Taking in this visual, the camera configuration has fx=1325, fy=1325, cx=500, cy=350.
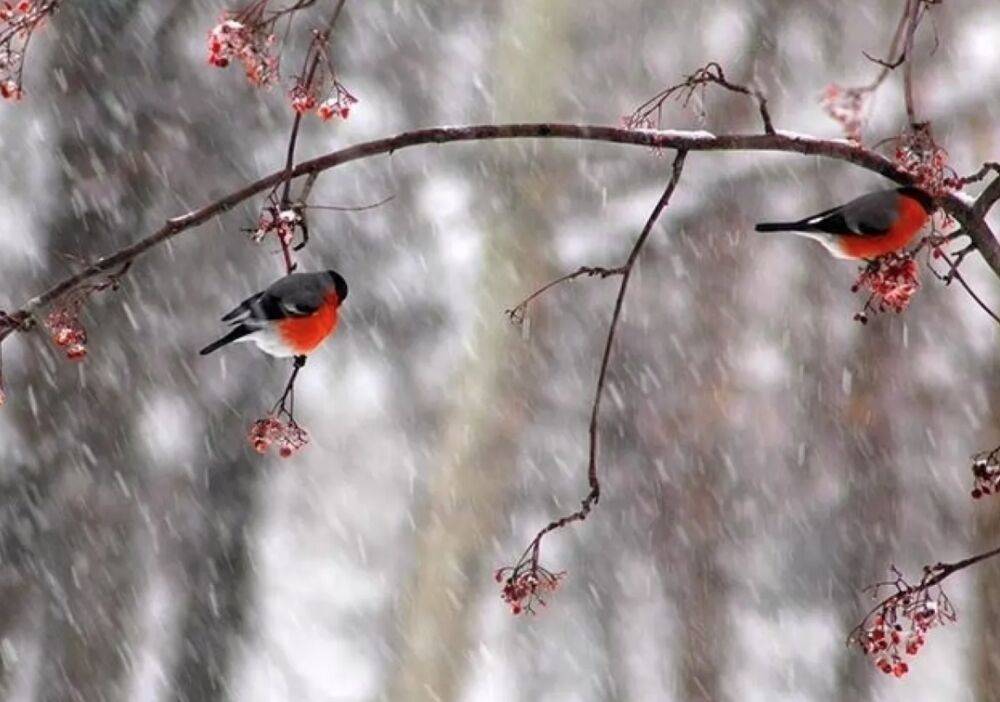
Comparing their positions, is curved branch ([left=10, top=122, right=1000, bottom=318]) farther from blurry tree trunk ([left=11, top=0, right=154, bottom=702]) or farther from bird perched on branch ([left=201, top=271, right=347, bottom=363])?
blurry tree trunk ([left=11, top=0, right=154, bottom=702])

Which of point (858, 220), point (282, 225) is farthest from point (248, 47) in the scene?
point (858, 220)

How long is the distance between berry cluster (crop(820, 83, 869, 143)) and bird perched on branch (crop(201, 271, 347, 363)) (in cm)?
76

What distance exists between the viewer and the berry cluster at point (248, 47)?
1115 mm

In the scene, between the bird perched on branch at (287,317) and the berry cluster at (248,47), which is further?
the bird perched on branch at (287,317)

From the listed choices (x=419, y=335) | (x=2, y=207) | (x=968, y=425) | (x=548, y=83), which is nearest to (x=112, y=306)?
(x=2, y=207)

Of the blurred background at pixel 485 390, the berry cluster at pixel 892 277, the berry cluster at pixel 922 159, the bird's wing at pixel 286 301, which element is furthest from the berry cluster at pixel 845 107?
the blurred background at pixel 485 390

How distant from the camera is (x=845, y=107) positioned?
0.74 meters

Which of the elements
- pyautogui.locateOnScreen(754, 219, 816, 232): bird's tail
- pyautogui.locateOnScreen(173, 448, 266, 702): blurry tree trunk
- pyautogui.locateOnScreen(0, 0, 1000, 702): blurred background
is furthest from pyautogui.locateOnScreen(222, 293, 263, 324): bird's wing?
pyautogui.locateOnScreen(173, 448, 266, 702): blurry tree trunk

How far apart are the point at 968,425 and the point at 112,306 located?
257 cm

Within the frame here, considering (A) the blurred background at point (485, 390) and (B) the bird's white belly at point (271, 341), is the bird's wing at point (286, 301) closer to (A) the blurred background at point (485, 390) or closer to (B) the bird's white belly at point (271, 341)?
(B) the bird's white belly at point (271, 341)

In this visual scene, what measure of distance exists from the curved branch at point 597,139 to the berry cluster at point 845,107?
357 millimetres

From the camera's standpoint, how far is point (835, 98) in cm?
74

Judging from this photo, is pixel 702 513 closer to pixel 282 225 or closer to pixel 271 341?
pixel 271 341

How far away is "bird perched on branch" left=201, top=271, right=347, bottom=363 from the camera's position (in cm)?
143
